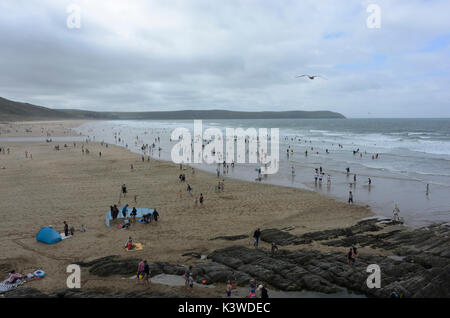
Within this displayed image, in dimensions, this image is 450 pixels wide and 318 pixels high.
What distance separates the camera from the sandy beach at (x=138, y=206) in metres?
13.4

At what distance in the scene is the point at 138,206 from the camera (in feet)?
69.9

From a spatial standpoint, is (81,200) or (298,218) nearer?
(298,218)

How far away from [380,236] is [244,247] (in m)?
7.56

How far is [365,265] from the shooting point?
1198 cm

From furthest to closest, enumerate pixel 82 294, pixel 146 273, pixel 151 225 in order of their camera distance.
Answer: pixel 151 225, pixel 146 273, pixel 82 294

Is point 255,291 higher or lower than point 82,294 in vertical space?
lower


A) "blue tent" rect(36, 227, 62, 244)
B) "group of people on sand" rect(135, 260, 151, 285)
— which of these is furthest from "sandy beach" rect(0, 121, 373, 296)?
"group of people on sand" rect(135, 260, 151, 285)

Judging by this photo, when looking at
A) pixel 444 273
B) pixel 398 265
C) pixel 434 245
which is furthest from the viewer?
pixel 434 245

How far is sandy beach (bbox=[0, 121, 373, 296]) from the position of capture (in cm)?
1338

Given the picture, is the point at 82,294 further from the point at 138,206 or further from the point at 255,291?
the point at 138,206

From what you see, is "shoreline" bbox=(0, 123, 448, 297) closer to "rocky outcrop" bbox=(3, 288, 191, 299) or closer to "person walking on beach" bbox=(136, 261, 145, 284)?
"person walking on beach" bbox=(136, 261, 145, 284)

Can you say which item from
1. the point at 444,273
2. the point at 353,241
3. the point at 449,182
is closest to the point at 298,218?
the point at 353,241
